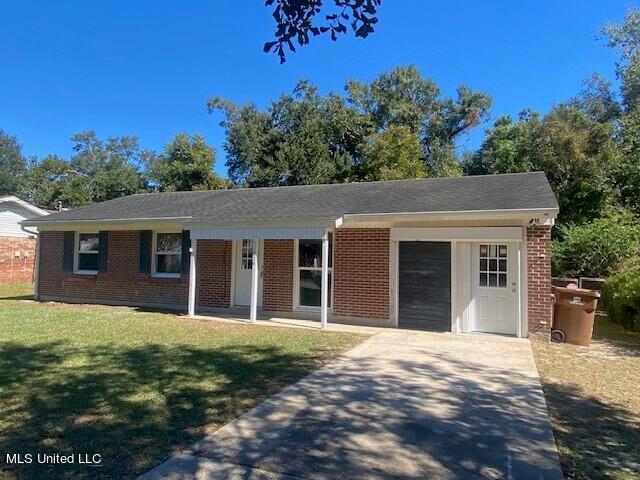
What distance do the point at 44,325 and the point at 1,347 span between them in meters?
2.33

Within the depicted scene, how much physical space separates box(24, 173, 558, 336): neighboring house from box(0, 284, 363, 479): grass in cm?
192

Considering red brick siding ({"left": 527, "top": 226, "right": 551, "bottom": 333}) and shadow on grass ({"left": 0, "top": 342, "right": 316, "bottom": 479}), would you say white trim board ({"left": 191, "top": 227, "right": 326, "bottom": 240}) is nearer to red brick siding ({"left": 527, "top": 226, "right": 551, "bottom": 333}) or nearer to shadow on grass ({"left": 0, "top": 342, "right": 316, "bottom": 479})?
shadow on grass ({"left": 0, "top": 342, "right": 316, "bottom": 479})

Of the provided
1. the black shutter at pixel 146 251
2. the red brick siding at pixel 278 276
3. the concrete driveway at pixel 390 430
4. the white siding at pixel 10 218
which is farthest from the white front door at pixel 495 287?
the white siding at pixel 10 218

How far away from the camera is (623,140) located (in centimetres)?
A: 2370

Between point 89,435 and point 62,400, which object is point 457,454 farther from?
point 62,400

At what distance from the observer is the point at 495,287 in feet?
32.0

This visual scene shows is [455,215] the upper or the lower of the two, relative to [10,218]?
lower

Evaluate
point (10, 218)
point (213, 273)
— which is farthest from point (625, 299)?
point (10, 218)

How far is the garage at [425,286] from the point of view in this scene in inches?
390

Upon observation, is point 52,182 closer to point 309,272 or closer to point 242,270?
point 242,270

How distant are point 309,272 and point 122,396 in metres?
6.95

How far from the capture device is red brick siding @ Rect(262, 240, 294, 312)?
464 inches

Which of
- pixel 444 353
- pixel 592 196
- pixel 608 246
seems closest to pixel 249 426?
pixel 444 353

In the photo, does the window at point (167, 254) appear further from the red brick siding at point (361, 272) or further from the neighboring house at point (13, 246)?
the neighboring house at point (13, 246)
